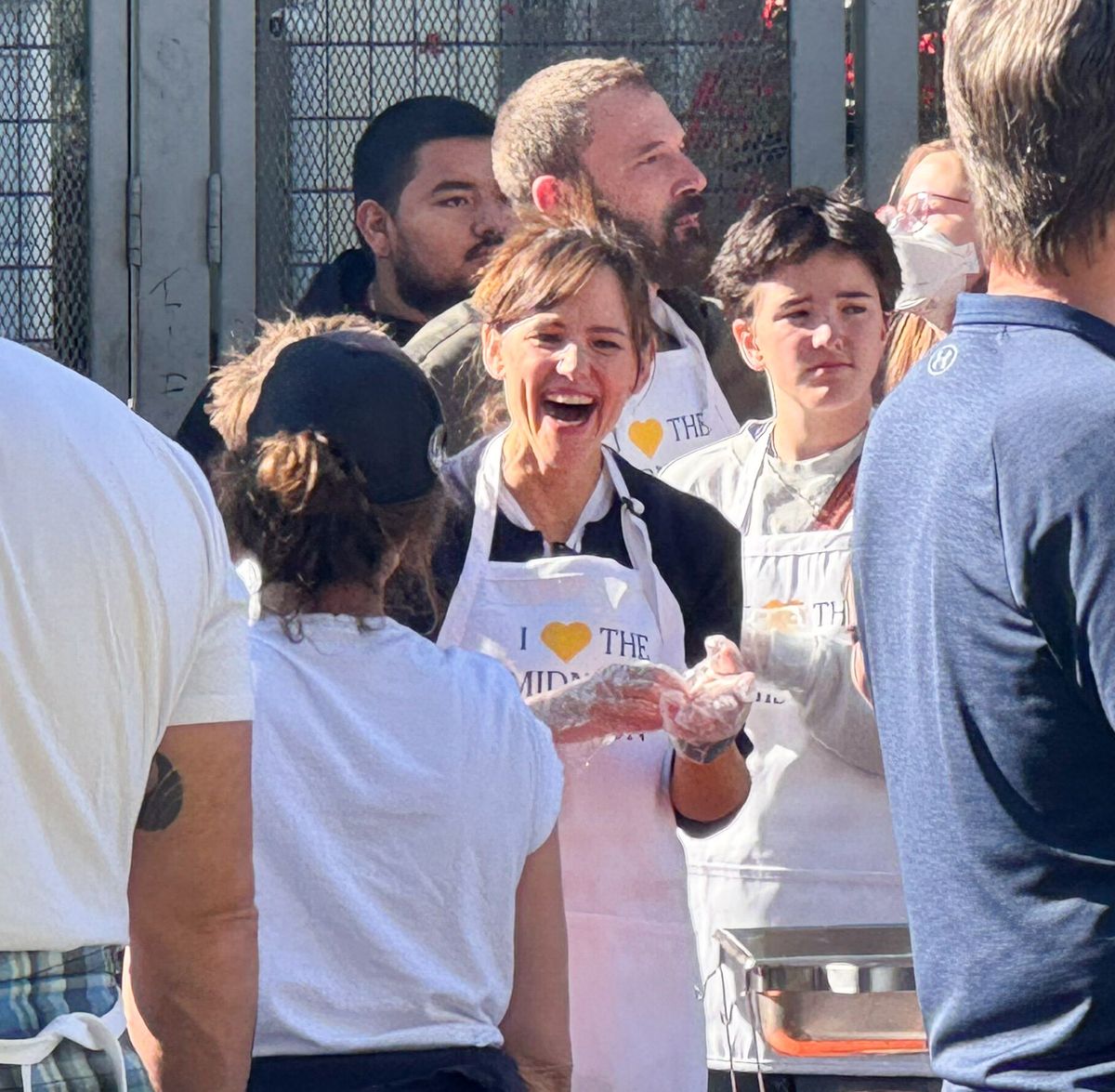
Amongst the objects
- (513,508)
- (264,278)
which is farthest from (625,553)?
(264,278)

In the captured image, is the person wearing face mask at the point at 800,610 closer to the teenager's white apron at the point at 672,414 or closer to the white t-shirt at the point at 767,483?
the white t-shirt at the point at 767,483

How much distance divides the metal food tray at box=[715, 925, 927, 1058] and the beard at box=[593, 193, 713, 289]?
4.69 feet

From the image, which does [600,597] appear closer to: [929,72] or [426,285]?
[426,285]

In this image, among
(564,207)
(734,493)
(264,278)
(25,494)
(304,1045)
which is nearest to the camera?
(25,494)

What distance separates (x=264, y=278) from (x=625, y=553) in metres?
1.23

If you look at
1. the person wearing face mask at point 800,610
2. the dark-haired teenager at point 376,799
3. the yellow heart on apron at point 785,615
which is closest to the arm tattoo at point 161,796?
the dark-haired teenager at point 376,799

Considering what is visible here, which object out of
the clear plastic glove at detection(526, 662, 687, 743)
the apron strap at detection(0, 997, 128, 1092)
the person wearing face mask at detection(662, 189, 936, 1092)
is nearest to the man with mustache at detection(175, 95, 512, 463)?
the person wearing face mask at detection(662, 189, 936, 1092)

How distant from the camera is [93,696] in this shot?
155cm

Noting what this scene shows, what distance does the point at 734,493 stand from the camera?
10.7 feet

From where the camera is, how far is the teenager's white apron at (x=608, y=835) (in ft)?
8.78

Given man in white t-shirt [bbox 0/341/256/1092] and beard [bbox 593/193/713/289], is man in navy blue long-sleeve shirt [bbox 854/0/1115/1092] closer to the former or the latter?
man in white t-shirt [bbox 0/341/256/1092]

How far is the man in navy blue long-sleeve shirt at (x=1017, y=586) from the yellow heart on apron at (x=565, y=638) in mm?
1152

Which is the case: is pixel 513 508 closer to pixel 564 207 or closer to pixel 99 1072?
pixel 564 207

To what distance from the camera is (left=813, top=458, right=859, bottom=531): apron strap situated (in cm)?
317
